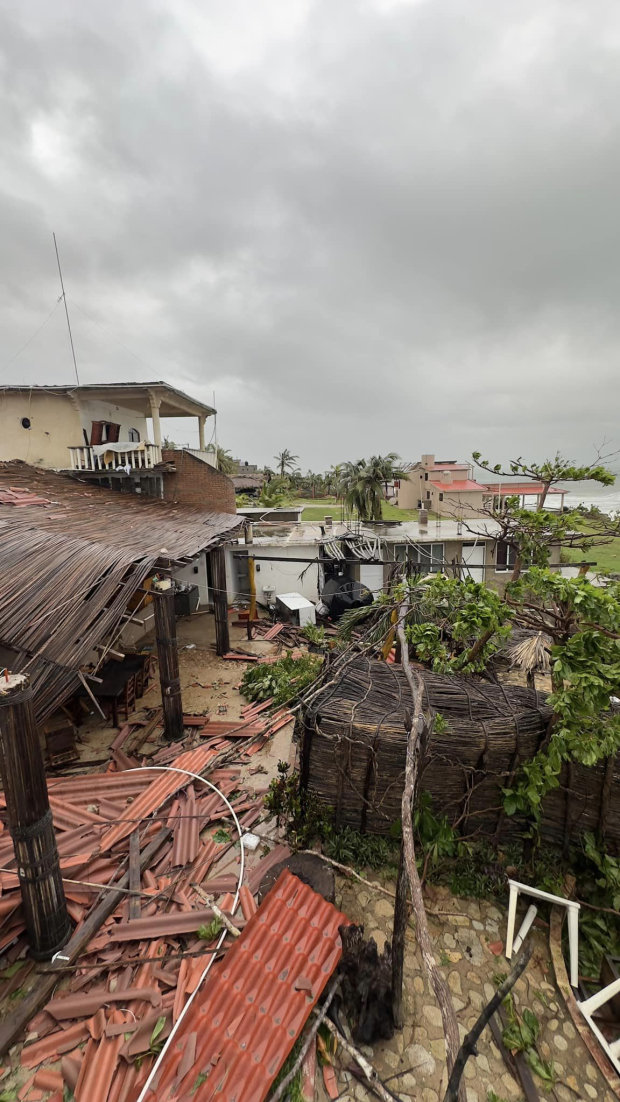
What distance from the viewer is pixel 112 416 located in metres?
18.0

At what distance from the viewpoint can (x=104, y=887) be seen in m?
5.23

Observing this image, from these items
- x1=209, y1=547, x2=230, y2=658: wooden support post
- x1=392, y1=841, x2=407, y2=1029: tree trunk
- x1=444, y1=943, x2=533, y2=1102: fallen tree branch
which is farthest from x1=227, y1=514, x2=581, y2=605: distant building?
x1=444, y1=943, x2=533, y2=1102: fallen tree branch

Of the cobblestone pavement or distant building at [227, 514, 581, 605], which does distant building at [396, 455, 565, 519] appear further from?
the cobblestone pavement

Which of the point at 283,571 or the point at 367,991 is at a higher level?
the point at 283,571

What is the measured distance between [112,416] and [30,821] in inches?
677

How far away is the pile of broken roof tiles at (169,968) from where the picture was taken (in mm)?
3699

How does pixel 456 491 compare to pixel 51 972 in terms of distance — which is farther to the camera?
pixel 456 491

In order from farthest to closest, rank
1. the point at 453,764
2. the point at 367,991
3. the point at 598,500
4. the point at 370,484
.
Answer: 1. the point at 598,500
2. the point at 370,484
3. the point at 453,764
4. the point at 367,991

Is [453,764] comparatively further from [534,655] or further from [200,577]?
[200,577]

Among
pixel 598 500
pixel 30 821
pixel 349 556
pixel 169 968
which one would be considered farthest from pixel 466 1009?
pixel 598 500

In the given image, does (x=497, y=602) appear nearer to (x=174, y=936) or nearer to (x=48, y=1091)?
(x=174, y=936)

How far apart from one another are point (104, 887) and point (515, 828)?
18.8ft

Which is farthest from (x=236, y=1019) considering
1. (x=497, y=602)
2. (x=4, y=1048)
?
(x=497, y=602)

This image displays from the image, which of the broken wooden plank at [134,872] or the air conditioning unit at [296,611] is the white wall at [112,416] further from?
the broken wooden plank at [134,872]
